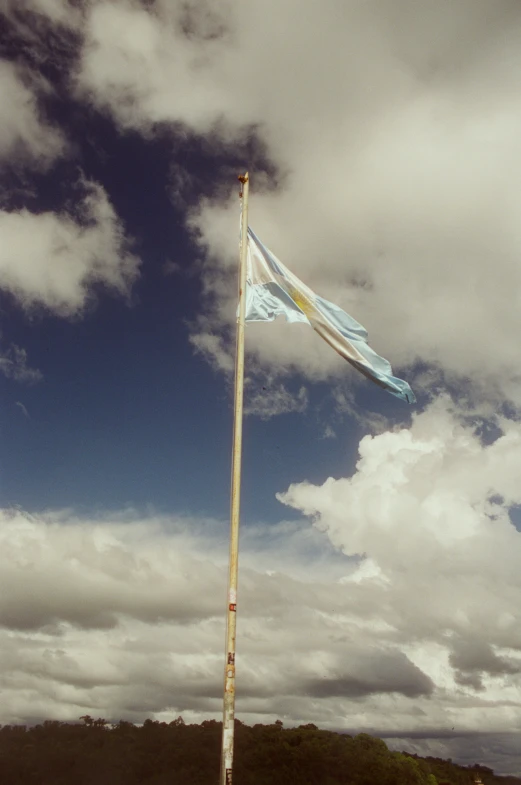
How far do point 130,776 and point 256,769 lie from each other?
35722 millimetres

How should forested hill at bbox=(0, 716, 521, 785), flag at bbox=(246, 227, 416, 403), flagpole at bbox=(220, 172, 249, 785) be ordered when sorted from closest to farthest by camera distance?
flagpole at bbox=(220, 172, 249, 785)
flag at bbox=(246, 227, 416, 403)
forested hill at bbox=(0, 716, 521, 785)

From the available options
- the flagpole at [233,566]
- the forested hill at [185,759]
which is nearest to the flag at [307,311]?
the flagpole at [233,566]

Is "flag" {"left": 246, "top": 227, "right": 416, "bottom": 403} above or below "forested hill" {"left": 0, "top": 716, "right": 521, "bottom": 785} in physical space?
above

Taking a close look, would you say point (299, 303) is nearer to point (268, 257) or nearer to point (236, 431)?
point (268, 257)

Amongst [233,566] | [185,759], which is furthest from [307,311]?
[185,759]

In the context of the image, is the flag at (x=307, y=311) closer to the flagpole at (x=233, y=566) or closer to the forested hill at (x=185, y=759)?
the flagpole at (x=233, y=566)

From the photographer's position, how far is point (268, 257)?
59.7ft

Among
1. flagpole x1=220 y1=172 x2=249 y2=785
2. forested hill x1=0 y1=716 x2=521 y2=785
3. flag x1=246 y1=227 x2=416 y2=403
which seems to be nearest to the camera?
flagpole x1=220 y1=172 x2=249 y2=785

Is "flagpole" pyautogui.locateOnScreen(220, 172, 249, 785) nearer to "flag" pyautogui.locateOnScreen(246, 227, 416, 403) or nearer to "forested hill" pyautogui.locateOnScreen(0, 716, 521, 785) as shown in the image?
"flag" pyautogui.locateOnScreen(246, 227, 416, 403)

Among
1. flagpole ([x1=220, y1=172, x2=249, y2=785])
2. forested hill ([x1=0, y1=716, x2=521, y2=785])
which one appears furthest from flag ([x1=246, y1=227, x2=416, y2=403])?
forested hill ([x1=0, y1=716, x2=521, y2=785])

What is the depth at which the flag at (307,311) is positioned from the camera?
1769 centimetres

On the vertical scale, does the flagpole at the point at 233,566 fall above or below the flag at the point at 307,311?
below

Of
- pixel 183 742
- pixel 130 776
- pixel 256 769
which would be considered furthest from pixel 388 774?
pixel 130 776

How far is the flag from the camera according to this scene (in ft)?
58.0
